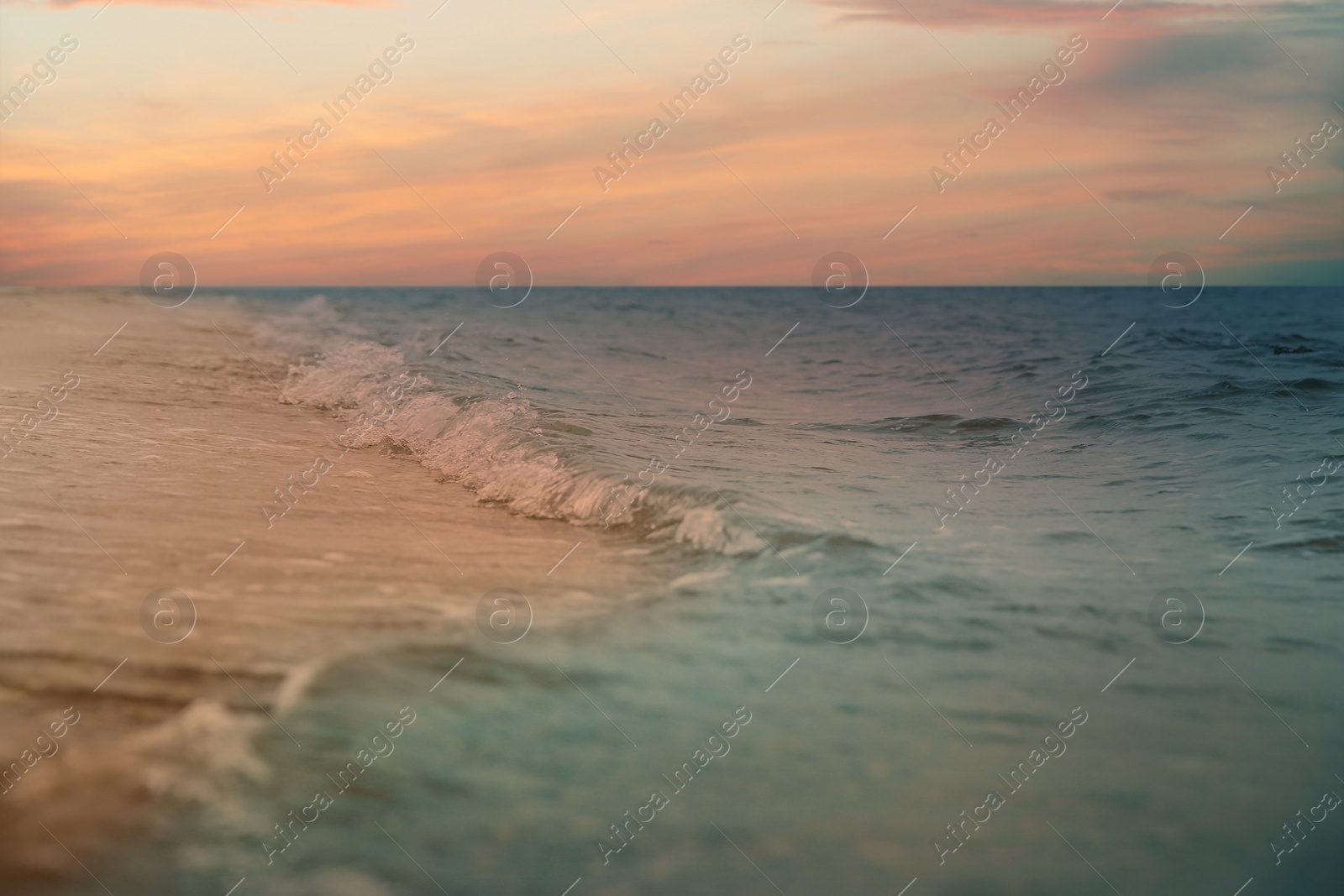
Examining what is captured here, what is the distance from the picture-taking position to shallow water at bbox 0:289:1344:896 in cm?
288

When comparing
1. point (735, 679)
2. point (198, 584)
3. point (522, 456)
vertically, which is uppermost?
point (198, 584)

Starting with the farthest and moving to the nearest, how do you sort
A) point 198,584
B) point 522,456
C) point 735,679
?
1. point 522,456
2. point 198,584
3. point 735,679

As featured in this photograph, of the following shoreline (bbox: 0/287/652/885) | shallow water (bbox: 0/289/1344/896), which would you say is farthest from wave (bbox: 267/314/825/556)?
shoreline (bbox: 0/287/652/885)

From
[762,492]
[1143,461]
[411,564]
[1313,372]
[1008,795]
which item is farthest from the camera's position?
[1313,372]

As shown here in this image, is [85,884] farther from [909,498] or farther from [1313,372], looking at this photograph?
[1313,372]

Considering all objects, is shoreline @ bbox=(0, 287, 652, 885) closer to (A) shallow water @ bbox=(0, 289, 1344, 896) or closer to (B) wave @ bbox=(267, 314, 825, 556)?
(A) shallow water @ bbox=(0, 289, 1344, 896)

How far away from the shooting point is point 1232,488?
22.7ft

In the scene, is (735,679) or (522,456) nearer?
(735,679)

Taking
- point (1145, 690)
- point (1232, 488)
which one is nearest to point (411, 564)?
point (1145, 690)

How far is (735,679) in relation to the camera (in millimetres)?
3896

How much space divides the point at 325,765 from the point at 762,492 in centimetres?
393

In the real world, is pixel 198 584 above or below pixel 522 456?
above

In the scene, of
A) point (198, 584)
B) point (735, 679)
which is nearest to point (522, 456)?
point (198, 584)

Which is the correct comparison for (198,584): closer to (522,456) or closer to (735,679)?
(735,679)
